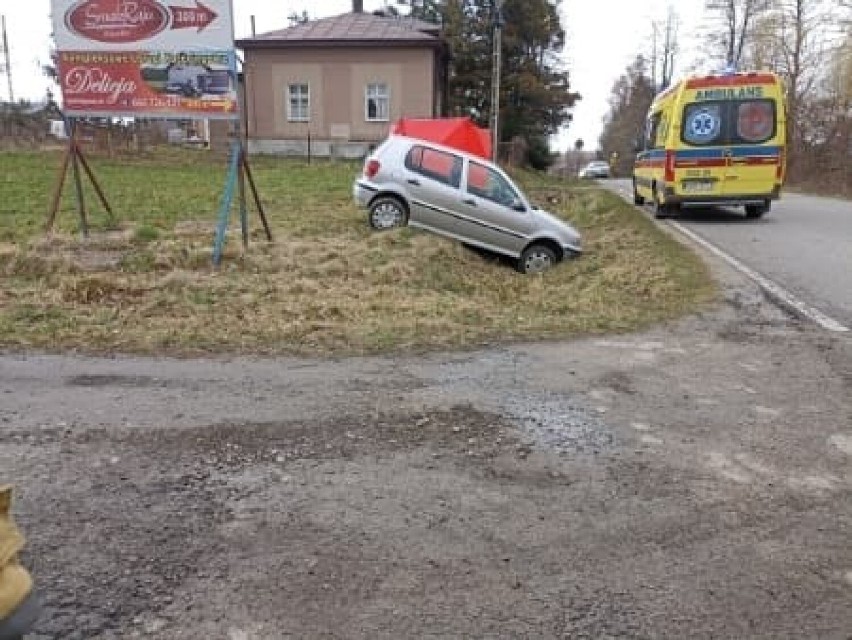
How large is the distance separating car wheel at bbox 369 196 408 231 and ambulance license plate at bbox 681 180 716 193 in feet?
19.8

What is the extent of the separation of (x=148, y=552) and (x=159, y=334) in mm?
3278

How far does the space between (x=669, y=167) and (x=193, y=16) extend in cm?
905

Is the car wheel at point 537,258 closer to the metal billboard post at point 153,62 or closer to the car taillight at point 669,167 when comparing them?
the metal billboard post at point 153,62

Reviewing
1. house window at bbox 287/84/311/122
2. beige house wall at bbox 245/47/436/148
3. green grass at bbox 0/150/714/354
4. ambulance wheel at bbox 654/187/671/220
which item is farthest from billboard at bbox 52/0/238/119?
house window at bbox 287/84/311/122

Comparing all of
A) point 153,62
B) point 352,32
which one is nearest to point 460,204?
point 153,62

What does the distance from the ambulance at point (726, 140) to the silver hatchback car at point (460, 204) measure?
437 cm

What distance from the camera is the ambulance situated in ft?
45.5

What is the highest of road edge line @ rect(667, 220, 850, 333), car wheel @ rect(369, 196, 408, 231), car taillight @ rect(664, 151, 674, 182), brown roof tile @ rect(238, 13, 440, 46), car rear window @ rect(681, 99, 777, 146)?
brown roof tile @ rect(238, 13, 440, 46)

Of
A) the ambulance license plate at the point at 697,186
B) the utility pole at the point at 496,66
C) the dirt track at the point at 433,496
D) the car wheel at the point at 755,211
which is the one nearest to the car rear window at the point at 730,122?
the ambulance license plate at the point at 697,186

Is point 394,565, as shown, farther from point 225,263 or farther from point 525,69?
point 525,69

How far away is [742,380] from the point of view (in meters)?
5.11

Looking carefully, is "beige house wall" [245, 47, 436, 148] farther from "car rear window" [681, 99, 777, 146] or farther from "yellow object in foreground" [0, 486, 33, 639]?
"yellow object in foreground" [0, 486, 33, 639]

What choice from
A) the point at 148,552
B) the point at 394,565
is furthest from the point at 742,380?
the point at 148,552

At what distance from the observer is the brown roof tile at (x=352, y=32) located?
105 feet
